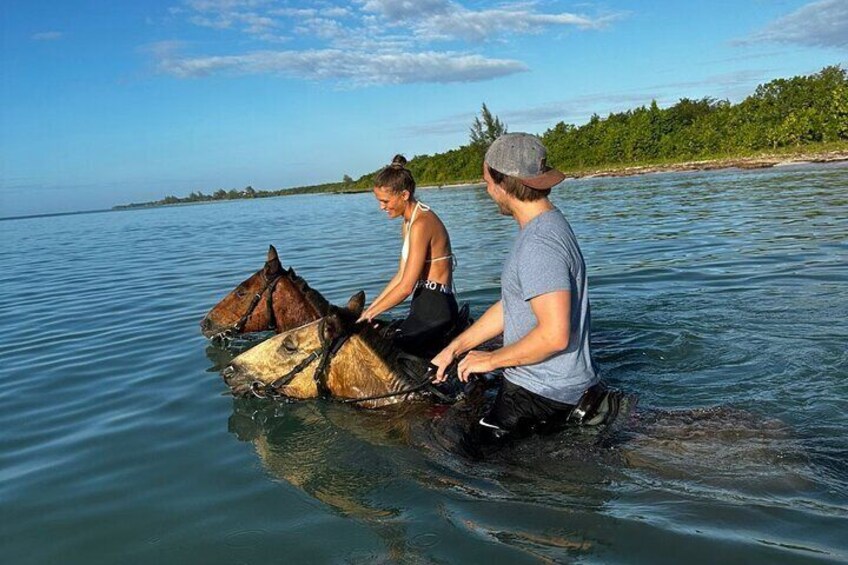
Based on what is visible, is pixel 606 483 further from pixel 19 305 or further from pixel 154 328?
pixel 19 305

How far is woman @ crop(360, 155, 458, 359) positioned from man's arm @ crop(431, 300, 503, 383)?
1.50 m

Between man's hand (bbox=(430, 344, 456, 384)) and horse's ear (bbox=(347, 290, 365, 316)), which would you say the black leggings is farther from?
man's hand (bbox=(430, 344, 456, 384))

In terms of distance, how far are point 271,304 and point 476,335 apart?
331 cm

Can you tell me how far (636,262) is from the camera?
13.5m

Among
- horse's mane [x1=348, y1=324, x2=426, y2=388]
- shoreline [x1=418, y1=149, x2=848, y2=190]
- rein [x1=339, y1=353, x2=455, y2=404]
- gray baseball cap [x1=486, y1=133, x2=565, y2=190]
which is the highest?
gray baseball cap [x1=486, y1=133, x2=565, y2=190]

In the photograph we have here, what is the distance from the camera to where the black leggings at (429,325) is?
22.5ft

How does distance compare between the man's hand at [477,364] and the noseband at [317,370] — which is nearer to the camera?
the man's hand at [477,364]

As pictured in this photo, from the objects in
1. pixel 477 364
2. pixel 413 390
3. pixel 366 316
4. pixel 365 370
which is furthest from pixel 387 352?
pixel 477 364

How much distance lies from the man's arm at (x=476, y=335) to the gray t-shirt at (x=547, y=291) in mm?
381

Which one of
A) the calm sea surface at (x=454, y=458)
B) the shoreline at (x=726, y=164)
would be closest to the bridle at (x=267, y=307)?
the calm sea surface at (x=454, y=458)

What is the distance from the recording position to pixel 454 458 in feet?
15.9

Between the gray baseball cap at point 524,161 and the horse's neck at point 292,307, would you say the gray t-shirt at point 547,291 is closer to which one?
the gray baseball cap at point 524,161

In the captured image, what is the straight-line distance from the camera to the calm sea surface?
3.78m

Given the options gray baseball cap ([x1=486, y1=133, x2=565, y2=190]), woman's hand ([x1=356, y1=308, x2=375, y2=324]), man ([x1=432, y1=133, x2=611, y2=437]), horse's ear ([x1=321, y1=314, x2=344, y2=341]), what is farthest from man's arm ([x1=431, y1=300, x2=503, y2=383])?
woman's hand ([x1=356, y1=308, x2=375, y2=324])
